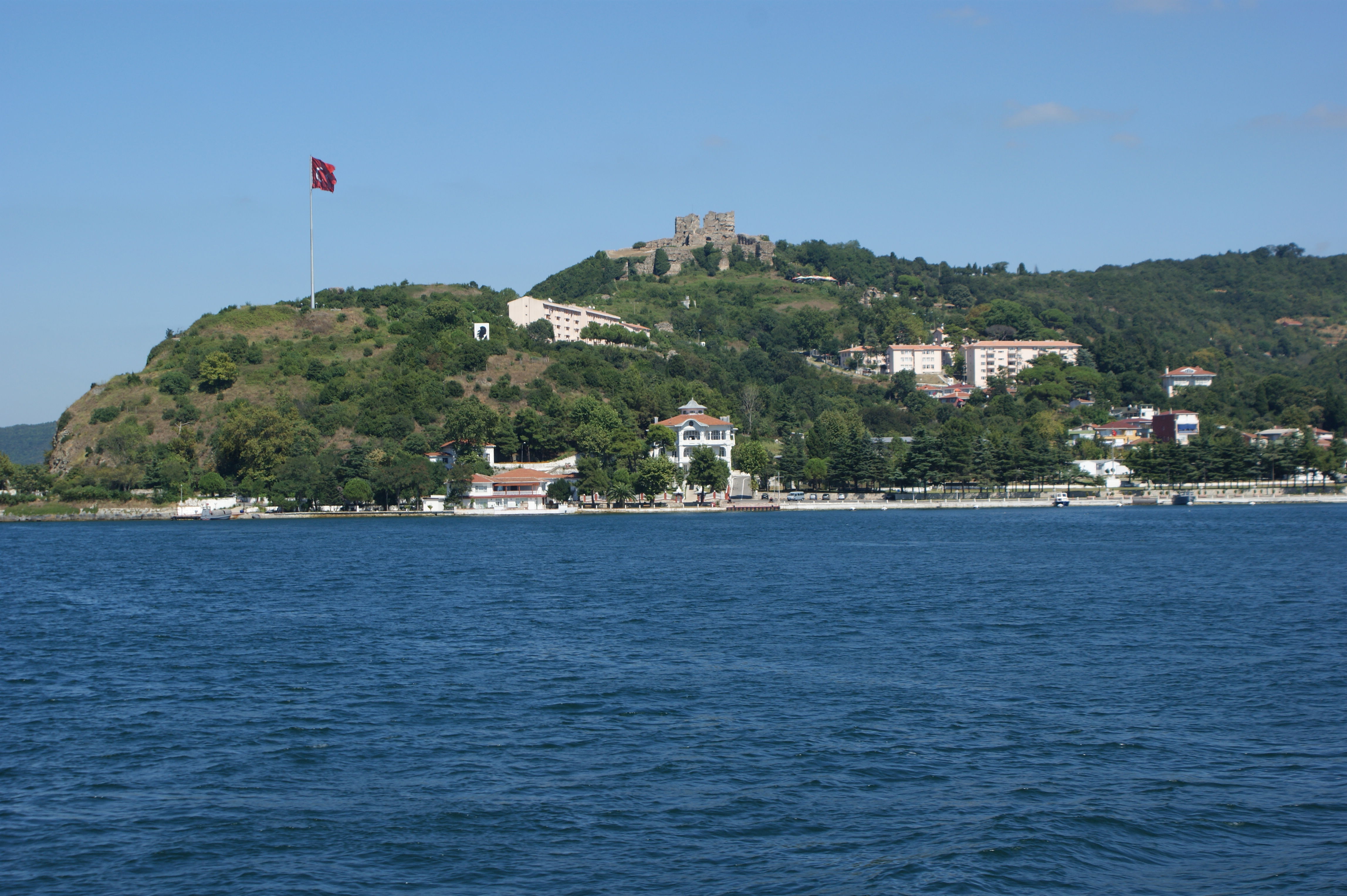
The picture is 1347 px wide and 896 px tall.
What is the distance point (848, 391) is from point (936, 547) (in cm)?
7127

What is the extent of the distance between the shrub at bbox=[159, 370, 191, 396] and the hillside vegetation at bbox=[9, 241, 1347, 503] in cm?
17

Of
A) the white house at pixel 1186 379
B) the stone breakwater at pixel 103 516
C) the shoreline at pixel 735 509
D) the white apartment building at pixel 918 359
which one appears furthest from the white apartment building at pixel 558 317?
the white house at pixel 1186 379

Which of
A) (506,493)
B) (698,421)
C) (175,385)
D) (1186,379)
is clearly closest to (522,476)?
(506,493)

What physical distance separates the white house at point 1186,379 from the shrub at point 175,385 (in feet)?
327

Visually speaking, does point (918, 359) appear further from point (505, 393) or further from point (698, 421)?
point (505, 393)

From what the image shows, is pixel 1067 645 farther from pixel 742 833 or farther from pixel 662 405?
pixel 662 405

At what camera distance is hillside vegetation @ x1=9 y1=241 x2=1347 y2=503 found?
73625mm

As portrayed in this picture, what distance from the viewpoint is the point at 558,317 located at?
109m

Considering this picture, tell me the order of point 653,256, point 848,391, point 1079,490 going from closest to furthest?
point 1079,490 → point 848,391 → point 653,256

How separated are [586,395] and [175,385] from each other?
3188cm

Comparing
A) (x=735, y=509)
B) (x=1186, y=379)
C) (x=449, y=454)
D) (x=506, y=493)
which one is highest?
(x=1186, y=379)

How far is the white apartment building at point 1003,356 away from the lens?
127 m

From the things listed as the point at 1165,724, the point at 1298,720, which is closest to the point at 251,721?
the point at 1165,724

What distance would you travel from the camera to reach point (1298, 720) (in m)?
14.4
